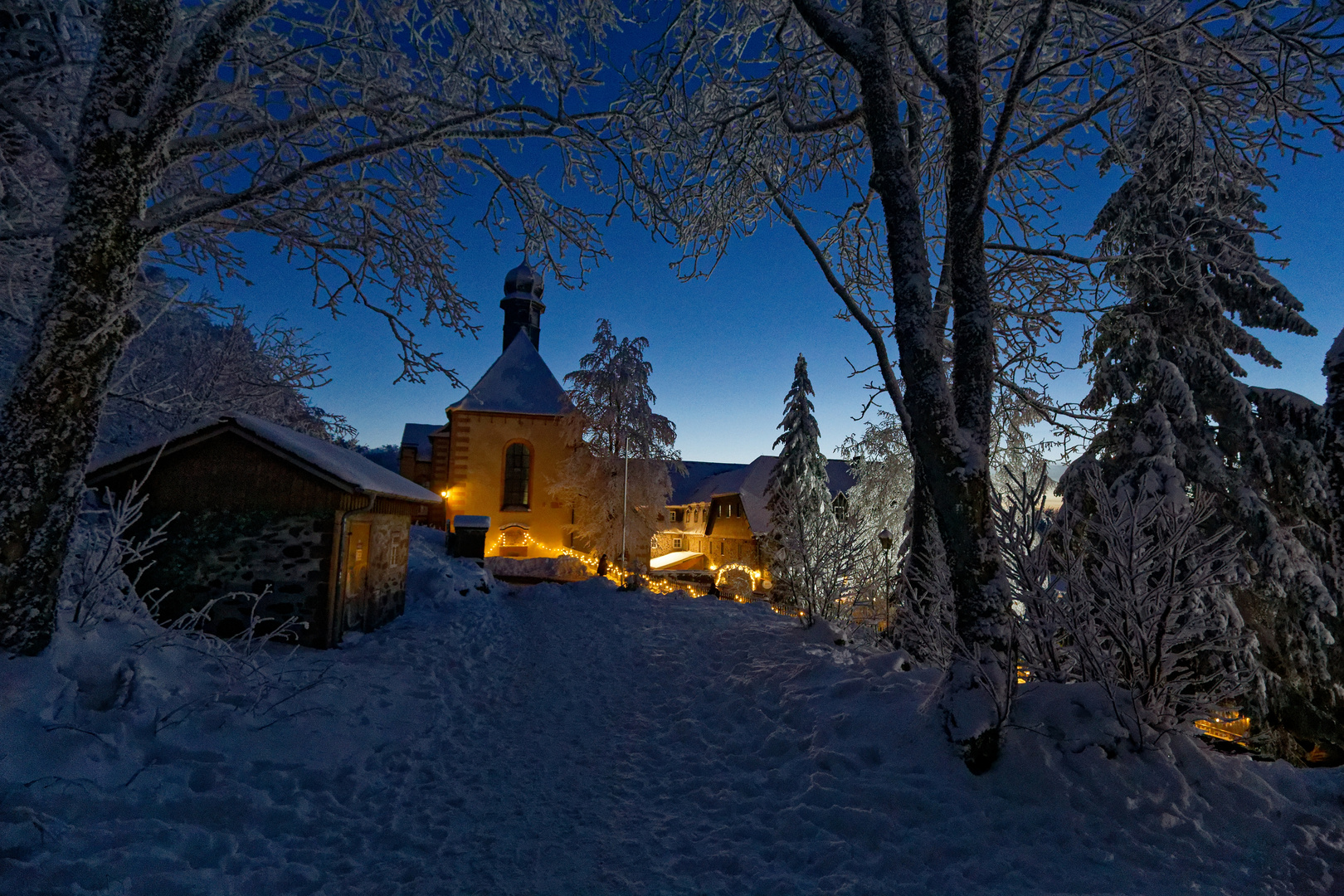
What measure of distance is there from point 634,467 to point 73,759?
21.3 metres

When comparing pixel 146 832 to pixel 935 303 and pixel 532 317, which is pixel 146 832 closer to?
pixel 935 303

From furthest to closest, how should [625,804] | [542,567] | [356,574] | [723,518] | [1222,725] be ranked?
[723,518] → [542,567] → [356,574] → [625,804] → [1222,725]

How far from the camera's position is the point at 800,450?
862 inches

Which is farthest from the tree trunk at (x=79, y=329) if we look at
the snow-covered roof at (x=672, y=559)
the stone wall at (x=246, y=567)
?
the snow-covered roof at (x=672, y=559)

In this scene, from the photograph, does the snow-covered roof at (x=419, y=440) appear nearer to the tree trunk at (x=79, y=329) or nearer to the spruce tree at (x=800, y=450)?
the spruce tree at (x=800, y=450)

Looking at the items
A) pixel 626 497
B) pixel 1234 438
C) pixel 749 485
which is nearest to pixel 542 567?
pixel 626 497

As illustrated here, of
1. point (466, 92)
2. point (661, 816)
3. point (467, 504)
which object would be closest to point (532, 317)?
point (467, 504)

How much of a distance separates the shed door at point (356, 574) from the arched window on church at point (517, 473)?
55.3 feet

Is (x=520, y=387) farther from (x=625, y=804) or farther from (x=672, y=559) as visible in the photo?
(x=625, y=804)

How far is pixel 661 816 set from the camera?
14.3 feet

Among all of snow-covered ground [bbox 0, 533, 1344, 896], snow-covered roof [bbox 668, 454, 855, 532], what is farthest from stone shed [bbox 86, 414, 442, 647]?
snow-covered roof [bbox 668, 454, 855, 532]

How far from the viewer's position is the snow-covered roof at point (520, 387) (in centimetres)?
2707

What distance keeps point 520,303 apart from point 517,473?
1153 cm

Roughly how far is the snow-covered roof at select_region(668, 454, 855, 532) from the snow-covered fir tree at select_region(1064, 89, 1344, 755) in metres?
13.4
